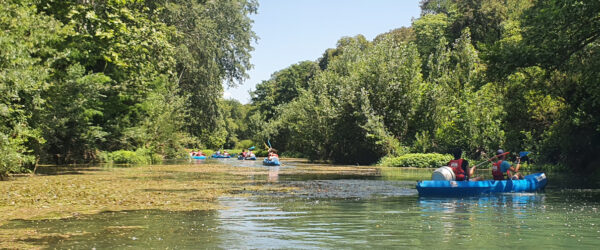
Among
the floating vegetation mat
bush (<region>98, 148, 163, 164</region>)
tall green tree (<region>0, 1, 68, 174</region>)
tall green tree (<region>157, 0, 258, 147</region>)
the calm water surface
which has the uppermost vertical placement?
tall green tree (<region>157, 0, 258, 147</region>)

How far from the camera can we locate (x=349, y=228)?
10.1 m

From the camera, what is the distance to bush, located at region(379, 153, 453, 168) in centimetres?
3957

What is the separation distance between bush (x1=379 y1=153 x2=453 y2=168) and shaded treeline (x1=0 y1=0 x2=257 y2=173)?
15433mm

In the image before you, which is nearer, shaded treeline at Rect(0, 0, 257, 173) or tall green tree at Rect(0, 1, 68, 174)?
tall green tree at Rect(0, 1, 68, 174)

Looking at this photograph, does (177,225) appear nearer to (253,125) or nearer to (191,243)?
(191,243)

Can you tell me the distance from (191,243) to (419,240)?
3.53 m

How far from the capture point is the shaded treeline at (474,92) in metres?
22.2

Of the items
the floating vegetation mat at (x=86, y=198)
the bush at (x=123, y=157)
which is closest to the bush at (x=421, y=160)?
the bush at (x=123, y=157)

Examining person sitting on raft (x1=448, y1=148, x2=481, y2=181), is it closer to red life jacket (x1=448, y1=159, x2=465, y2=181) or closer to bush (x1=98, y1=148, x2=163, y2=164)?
red life jacket (x1=448, y1=159, x2=465, y2=181)

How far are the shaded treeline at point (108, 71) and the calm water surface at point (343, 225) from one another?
348 inches

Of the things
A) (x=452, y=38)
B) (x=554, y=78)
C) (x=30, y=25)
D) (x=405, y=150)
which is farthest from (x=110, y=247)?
(x=452, y=38)

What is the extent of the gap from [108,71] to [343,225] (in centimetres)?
2588

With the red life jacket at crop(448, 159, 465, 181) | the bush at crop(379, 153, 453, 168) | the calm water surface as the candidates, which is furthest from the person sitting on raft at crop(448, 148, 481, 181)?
the bush at crop(379, 153, 453, 168)

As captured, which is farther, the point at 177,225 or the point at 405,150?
the point at 405,150
